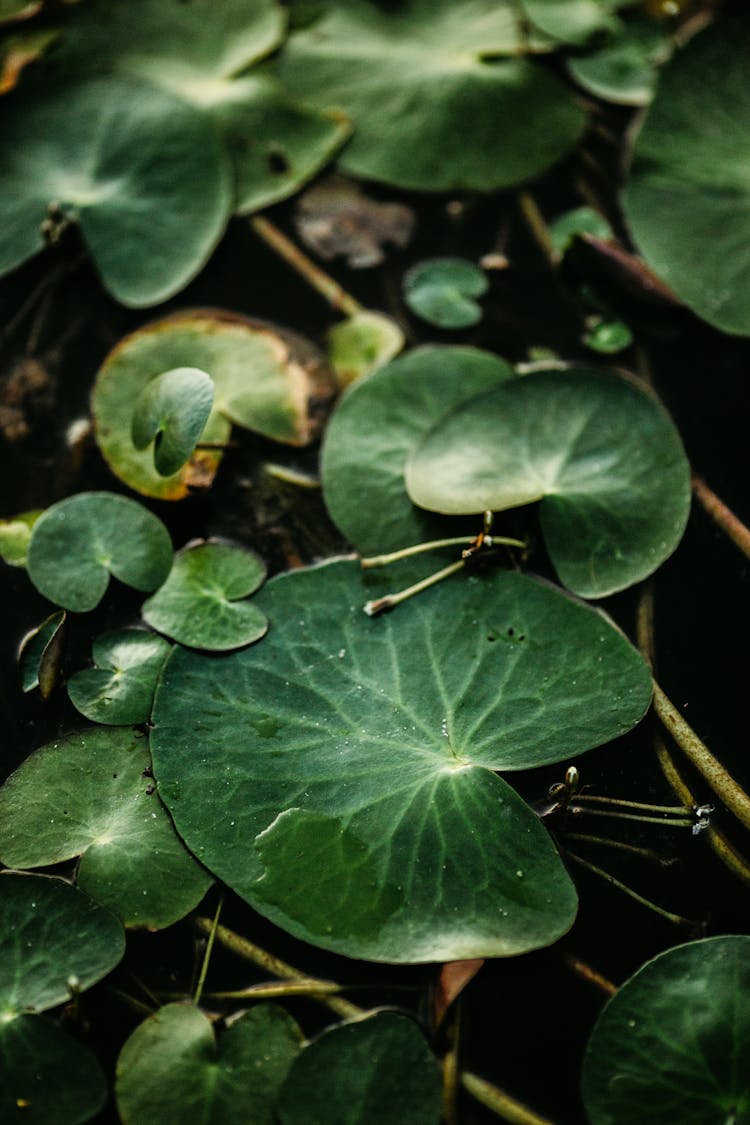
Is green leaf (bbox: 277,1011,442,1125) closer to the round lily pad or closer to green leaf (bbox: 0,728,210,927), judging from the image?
the round lily pad

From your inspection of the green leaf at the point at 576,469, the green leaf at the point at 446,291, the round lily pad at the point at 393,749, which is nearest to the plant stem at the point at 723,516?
the green leaf at the point at 576,469

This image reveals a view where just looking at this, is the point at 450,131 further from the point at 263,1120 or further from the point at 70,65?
the point at 263,1120

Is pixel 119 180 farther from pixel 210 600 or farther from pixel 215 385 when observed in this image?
pixel 210 600

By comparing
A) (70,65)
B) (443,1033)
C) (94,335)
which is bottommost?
(443,1033)

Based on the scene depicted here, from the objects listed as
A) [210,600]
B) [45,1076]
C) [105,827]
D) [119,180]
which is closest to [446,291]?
[119,180]

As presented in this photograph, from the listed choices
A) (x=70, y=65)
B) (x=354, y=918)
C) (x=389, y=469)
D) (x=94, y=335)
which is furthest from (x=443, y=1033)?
(x=70, y=65)

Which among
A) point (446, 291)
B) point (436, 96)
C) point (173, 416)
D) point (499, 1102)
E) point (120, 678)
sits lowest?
point (499, 1102)
